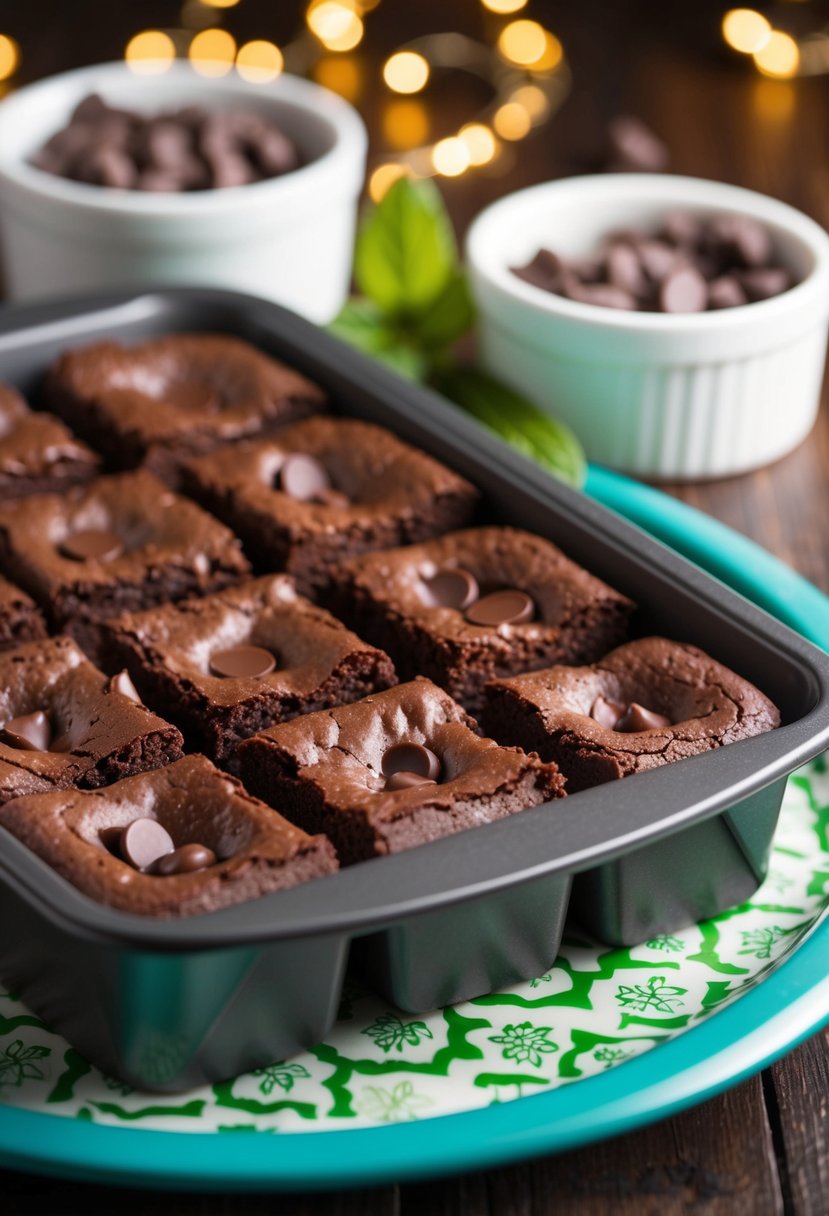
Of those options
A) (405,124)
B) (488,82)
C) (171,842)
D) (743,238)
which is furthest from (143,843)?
(488,82)

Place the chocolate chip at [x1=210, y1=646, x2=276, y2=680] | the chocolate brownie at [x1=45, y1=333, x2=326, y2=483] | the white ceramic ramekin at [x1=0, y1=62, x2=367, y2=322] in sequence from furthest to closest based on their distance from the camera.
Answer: the white ceramic ramekin at [x1=0, y1=62, x2=367, y2=322]
the chocolate brownie at [x1=45, y1=333, x2=326, y2=483]
the chocolate chip at [x1=210, y1=646, x2=276, y2=680]

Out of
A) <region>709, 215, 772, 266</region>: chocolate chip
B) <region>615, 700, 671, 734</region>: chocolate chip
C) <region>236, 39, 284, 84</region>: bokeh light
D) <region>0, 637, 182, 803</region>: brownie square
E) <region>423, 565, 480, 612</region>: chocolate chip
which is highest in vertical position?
<region>709, 215, 772, 266</region>: chocolate chip

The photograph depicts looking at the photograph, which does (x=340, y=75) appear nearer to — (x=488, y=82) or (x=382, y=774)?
(x=488, y=82)

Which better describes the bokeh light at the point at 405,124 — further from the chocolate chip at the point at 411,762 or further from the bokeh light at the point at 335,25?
the chocolate chip at the point at 411,762

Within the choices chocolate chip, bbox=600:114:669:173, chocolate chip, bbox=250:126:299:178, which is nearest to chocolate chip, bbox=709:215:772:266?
chocolate chip, bbox=600:114:669:173

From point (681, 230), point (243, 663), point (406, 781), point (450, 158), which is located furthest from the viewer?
point (450, 158)

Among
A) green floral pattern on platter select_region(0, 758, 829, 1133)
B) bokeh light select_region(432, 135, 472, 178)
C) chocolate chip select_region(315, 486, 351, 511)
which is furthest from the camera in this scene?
bokeh light select_region(432, 135, 472, 178)

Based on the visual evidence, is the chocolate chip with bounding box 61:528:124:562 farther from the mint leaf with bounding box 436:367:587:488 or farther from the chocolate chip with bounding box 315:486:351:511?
the mint leaf with bounding box 436:367:587:488

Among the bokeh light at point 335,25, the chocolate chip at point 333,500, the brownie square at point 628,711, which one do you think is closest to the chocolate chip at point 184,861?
the brownie square at point 628,711
